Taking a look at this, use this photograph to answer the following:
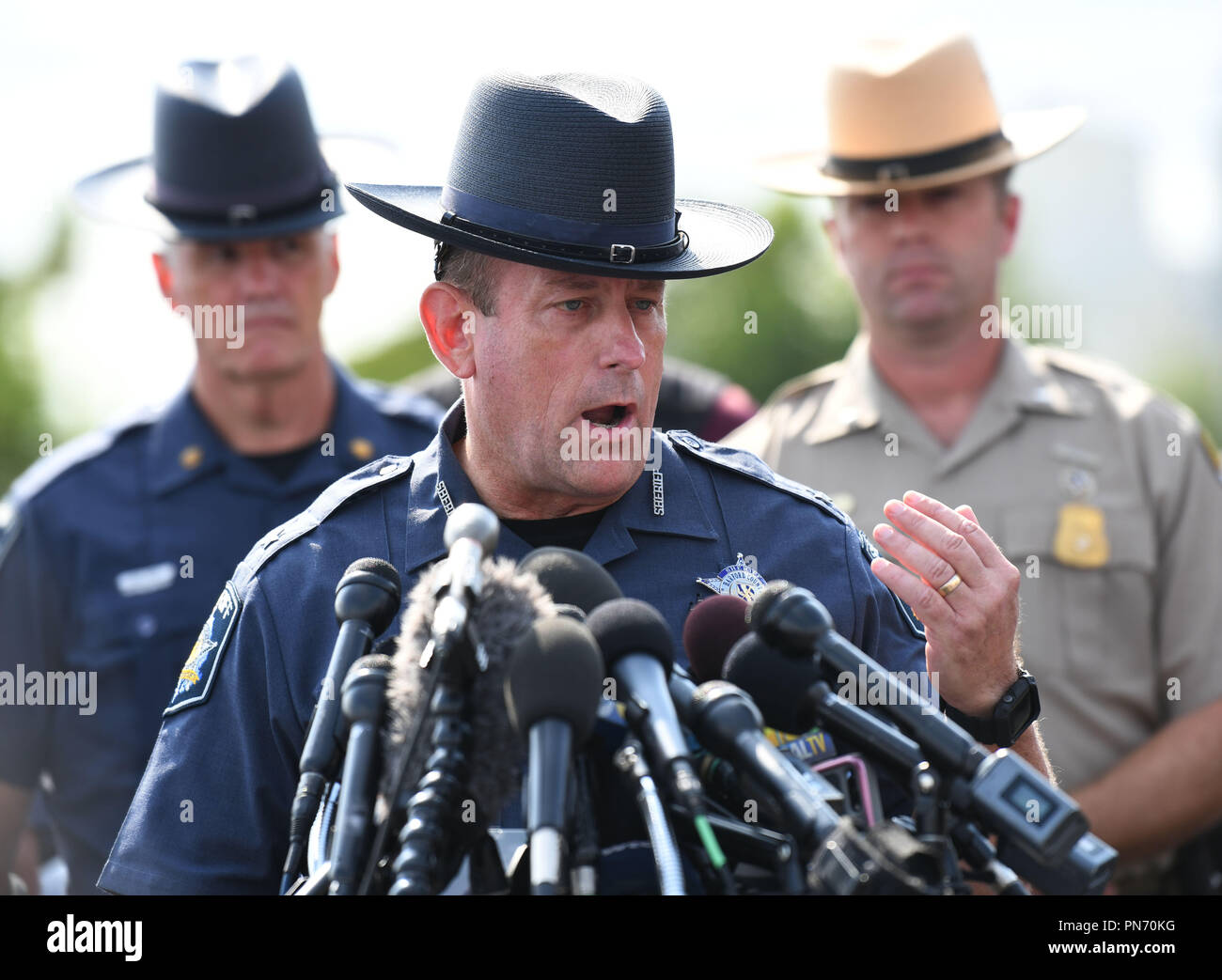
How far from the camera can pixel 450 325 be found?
133 inches

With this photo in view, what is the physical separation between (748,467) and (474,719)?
58.9 inches

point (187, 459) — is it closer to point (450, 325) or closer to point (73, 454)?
point (73, 454)

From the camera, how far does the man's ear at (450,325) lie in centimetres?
332

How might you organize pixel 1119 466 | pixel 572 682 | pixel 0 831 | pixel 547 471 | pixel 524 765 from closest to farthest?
pixel 572 682 → pixel 524 765 → pixel 547 471 → pixel 0 831 → pixel 1119 466

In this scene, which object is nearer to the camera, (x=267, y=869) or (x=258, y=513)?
(x=267, y=869)

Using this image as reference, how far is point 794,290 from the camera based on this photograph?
31000 mm

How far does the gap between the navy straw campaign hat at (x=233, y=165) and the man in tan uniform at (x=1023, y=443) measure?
1.67 meters

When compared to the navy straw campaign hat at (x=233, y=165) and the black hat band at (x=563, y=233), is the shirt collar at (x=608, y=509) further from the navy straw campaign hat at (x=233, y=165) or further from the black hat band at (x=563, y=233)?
the navy straw campaign hat at (x=233, y=165)

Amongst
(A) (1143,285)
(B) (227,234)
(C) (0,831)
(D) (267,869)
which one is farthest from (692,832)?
(A) (1143,285)

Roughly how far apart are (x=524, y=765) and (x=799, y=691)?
0.40m

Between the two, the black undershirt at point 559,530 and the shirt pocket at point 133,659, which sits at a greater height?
the black undershirt at point 559,530

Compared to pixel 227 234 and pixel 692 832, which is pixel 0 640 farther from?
pixel 692 832

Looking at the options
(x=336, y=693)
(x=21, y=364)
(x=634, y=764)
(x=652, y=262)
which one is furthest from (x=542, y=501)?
(x=21, y=364)
